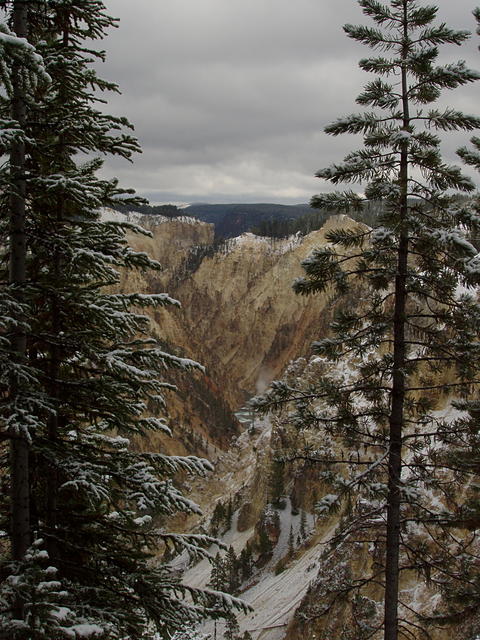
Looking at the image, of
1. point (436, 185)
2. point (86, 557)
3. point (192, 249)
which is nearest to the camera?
point (86, 557)

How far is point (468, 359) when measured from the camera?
7.10 meters

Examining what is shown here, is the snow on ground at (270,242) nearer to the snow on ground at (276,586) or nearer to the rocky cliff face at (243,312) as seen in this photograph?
the rocky cliff face at (243,312)

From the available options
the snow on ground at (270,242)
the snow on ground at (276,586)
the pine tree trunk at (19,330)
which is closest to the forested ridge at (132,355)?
the pine tree trunk at (19,330)

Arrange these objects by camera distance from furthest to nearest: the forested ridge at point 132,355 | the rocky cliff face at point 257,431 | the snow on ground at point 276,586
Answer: the snow on ground at point 276,586
the rocky cliff face at point 257,431
the forested ridge at point 132,355

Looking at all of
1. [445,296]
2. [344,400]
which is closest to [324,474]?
[344,400]

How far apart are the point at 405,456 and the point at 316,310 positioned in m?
70.6

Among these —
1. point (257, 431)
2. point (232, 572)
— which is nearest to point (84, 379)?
point (232, 572)

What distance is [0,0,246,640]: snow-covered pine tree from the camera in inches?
192

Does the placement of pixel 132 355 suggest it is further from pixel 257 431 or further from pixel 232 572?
pixel 257 431

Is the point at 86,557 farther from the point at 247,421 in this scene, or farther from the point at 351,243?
the point at 247,421

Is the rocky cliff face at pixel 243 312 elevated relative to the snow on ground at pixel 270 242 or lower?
lower

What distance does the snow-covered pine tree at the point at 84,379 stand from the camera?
4887 millimetres

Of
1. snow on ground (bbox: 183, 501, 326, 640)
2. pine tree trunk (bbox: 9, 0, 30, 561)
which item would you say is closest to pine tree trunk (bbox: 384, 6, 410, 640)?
pine tree trunk (bbox: 9, 0, 30, 561)

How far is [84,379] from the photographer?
18.4 ft
